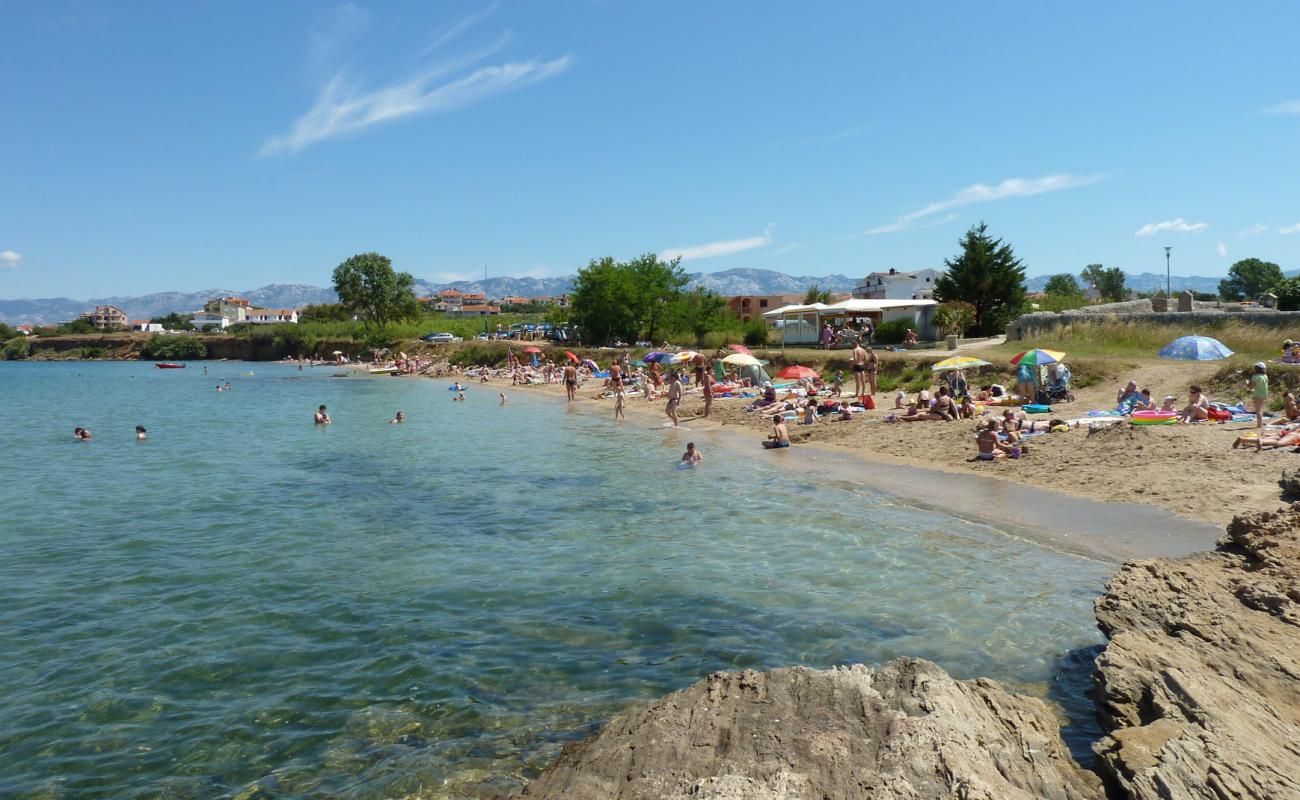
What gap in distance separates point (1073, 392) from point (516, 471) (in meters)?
15.1

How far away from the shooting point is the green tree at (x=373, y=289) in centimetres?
8638

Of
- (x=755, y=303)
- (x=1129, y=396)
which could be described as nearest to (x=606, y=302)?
(x=1129, y=396)

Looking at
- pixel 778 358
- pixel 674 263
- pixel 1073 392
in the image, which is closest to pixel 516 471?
pixel 1073 392

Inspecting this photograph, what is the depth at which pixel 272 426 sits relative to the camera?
2975 centimetres

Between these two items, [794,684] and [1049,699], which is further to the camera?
[1049,699]

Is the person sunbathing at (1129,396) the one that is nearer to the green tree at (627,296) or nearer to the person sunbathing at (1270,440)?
the person sunbathing at (1270,440)

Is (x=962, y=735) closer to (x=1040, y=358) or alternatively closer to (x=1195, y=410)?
(x=1195, y=410)

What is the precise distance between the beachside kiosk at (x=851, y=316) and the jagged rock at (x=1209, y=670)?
1128 inches

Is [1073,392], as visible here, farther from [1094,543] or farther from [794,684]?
[794,684]

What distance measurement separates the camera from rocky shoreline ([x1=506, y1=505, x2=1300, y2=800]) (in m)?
3.81

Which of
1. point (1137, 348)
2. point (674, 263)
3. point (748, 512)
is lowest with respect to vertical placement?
point (748, 512)

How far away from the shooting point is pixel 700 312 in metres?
51.5

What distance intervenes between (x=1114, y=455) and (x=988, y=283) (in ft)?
75.3

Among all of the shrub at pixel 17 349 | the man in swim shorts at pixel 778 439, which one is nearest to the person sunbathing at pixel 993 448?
the man in swim shorts at pixel 778 439
